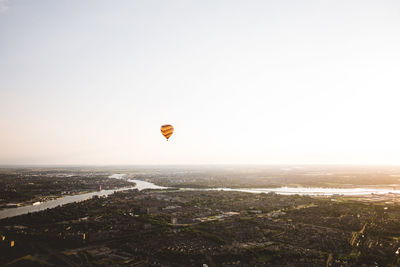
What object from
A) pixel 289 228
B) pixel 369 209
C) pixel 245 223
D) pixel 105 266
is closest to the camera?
pixel 105 266

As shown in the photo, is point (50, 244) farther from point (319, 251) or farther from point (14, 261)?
point (319, 251)

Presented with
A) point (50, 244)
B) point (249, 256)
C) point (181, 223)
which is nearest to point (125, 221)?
point (181, 223)

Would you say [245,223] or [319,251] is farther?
[245,223]

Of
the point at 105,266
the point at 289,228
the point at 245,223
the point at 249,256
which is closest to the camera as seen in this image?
the point at 105,266

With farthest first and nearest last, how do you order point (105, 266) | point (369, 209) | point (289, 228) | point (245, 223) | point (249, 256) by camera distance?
1. point (369, 209)
2. point (245, 223)
3. point (289, 228)
4. point (249, 256)
5. point (105, 266)

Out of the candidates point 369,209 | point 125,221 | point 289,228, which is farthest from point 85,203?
point 369,209

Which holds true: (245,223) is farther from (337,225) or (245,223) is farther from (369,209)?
(369,209)

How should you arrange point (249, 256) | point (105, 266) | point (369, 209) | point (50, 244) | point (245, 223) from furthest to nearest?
point (369, 209) < point (245, 223) < point (50, 244) < point (249, 256) < point (105, 266)

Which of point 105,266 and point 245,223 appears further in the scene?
point 245,223
